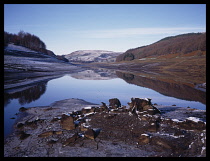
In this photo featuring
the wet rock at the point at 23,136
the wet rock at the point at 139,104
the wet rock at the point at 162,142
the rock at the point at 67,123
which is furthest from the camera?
the wet rock at the point at 139,104

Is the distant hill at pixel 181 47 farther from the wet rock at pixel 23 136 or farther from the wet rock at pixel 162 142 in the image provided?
the wet rock at pixel 23 136

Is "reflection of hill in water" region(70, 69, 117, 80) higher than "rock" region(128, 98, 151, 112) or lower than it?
higher

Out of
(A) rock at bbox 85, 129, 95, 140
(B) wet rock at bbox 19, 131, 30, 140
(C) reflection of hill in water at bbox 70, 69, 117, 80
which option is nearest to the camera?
(A) rock at bbox 85, 129, 95, 140

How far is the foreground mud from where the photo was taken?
5484 mm

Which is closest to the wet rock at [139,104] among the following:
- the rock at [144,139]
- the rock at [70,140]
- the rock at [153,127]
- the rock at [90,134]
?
the rock at [153,127]

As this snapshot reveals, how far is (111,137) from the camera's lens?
21.1ft

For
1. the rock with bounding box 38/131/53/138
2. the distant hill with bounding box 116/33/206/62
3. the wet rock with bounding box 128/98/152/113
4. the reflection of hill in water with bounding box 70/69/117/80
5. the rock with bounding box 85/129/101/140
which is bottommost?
the rock with bounding box 38/131/53/138

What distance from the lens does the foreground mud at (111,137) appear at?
548 cm

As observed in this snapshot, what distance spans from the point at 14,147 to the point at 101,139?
277 cm

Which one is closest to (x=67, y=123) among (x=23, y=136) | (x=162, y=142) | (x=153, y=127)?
(x=23, y=136)

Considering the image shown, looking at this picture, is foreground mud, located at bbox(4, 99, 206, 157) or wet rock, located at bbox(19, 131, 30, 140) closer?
foreground mud, located at bbox(4, 99, 206, 157)

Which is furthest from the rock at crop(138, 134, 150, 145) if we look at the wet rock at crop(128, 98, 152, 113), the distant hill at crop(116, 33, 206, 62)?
the distant hill at crop(116, 33, 206, 62)

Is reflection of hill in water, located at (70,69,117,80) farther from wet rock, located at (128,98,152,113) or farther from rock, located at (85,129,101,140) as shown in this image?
rock, located at (85,129,101,140)
